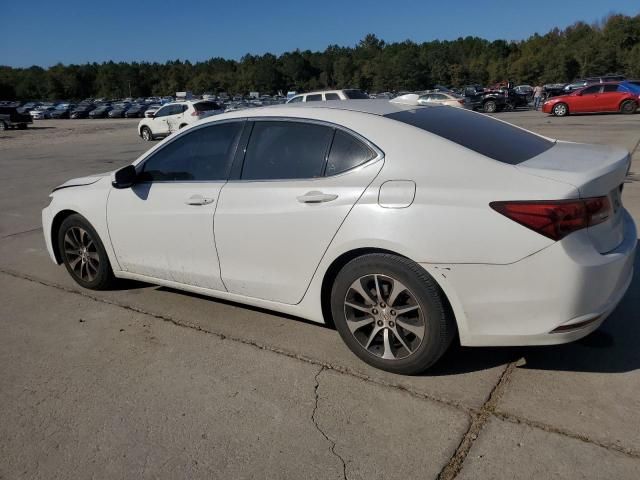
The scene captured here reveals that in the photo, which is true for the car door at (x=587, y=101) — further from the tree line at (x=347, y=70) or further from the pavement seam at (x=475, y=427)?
the tree line at (x=347, y=70)

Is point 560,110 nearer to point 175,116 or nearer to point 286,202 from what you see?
point 175,116

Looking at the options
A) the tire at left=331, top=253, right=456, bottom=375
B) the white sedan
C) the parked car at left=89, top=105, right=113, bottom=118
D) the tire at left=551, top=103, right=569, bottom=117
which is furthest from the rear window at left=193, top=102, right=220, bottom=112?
the parked car at left=89, top=105, right=113, bottom=118

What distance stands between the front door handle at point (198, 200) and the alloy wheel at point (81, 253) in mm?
1307

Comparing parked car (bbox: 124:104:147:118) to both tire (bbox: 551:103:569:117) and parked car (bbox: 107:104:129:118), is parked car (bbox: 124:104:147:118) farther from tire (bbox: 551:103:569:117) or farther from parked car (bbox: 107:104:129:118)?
tire (bbox: 551:103:569:117)

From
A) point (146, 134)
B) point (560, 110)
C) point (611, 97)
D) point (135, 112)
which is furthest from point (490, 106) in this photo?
point (135, 112)

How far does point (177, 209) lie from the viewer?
13.1ft

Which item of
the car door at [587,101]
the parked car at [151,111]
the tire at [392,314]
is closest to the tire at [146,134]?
the parked car at [151,111]

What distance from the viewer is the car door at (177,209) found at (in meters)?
3.88

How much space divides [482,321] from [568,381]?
0.66 m

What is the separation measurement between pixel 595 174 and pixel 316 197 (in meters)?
1.52

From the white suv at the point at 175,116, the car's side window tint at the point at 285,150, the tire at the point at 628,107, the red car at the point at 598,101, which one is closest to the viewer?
the car's side window tint at the point at 285,150

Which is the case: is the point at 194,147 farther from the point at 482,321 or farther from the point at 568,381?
the point at 568,381

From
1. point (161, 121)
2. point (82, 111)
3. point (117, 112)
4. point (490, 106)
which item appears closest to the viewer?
point (161, 121)

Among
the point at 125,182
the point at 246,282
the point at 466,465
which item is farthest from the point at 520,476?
the point at 125,182
